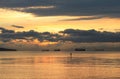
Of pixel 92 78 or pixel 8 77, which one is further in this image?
pixel 8 77

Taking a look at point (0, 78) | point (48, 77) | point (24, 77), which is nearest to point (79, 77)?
point (48, 77)

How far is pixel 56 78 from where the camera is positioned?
54.0 meters

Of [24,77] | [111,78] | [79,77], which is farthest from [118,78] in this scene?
[24,77]

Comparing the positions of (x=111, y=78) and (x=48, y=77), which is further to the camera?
(x=48, y=77)

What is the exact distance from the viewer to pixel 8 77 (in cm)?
5666

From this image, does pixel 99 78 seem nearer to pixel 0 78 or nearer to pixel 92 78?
pixel 92 78

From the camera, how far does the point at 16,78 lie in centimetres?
5475

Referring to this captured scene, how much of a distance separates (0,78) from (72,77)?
35.7ft

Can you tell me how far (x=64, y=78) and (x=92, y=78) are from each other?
14.3 feet

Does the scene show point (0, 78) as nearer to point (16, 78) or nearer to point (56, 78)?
point (16, 78)

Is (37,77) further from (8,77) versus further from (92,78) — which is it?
(92,78)

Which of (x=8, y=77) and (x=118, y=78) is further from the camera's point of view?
(x=8, y=77)

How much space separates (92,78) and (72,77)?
3995mm

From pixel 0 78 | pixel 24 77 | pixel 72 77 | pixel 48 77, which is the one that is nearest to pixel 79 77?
pixel 72 77
